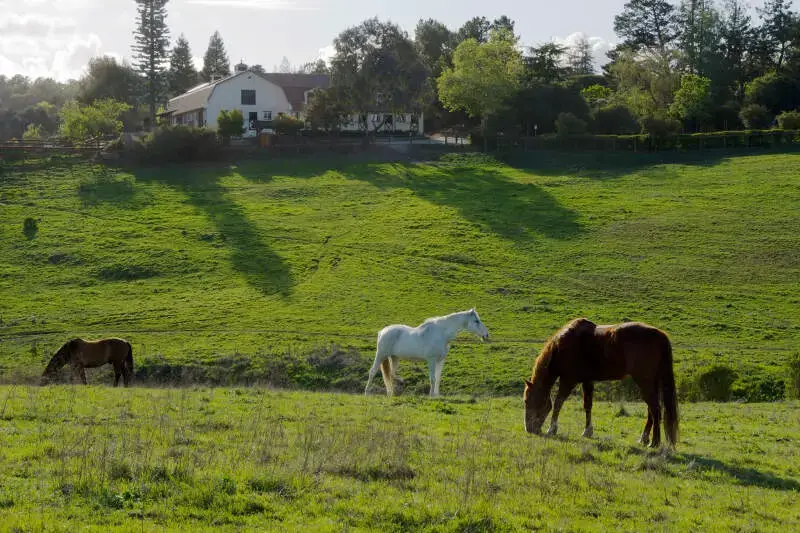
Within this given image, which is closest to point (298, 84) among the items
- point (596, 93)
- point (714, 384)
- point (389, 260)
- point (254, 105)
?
point (254, 105)

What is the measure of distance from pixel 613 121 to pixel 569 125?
18.5ft

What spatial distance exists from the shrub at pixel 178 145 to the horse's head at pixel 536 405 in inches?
2370

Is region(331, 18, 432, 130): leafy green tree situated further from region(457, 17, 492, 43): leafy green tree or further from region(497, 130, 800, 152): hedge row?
region(457, 17, 492, 43): leafy green tree

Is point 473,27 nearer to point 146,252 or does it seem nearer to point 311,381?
point 146,252

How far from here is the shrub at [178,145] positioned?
A: 71125 millimetres

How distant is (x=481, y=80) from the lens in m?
76.1

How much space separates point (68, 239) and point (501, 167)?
33.4 meters

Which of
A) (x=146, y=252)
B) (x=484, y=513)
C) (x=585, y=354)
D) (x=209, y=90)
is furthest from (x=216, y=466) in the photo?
(x=209, y=90)

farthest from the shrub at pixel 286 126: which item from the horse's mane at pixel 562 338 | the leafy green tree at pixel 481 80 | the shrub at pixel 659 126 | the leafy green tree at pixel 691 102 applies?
the horse's mane at pixel 562 338

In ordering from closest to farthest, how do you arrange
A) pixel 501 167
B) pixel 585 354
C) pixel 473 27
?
pixel 585 354 → pixel 501 167 → pixel 473 27

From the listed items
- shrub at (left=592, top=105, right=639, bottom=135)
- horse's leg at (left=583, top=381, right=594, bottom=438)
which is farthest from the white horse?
shrub at (left=592, top=105, right=639, bottom=135)

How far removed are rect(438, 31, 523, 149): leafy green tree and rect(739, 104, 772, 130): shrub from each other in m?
19.3

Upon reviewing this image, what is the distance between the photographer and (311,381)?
95.0ft

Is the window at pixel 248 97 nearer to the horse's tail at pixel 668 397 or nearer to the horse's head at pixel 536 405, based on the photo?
the horse's head at pixel 536 405
